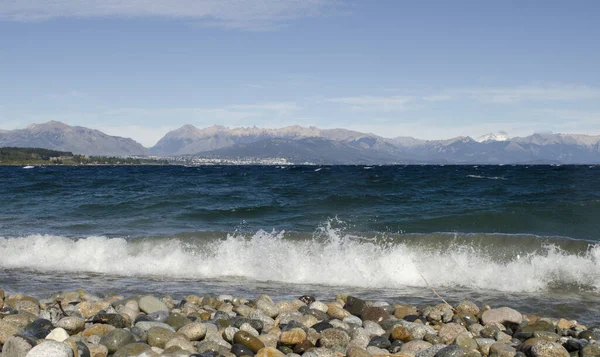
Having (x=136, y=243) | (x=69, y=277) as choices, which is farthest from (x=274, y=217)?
(x=69, y=277)

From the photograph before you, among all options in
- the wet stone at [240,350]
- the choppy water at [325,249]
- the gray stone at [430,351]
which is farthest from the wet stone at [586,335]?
the wet stone at [240,350]

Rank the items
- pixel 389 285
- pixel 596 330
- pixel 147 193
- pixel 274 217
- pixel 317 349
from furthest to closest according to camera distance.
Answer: pixel 147 193, pixel 274 217, pixel 389 285, pixel 596 330, pixel 317 349

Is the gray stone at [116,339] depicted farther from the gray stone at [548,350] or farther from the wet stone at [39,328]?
the gray stone at [548,350]

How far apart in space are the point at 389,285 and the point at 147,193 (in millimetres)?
22122

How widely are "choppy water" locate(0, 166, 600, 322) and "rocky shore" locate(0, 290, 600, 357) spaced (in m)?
1.99

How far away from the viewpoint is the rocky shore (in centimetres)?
671

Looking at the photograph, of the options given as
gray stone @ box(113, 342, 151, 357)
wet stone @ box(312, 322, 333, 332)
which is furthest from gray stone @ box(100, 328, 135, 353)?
wet stone @ box(312, 322, 333, 332)

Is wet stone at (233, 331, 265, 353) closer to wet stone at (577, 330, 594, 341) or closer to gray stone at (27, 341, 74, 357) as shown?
gray stone at (27, 341, 74, 357)

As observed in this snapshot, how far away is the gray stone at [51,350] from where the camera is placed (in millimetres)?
5680

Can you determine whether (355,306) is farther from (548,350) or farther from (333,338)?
(548,350)

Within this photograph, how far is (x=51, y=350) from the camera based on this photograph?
5.72 m

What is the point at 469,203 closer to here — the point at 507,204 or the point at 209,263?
the point at 507,204

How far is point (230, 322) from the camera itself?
8219 millimetres

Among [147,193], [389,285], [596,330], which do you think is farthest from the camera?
[147,193]
